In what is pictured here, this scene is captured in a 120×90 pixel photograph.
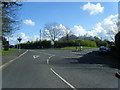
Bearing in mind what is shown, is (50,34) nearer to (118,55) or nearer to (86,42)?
(86,42)

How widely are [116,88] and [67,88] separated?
205 cm

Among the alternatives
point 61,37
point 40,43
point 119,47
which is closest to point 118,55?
point 119,47

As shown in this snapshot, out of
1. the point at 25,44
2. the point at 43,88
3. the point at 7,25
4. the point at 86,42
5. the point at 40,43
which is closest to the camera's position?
the point at 43,88

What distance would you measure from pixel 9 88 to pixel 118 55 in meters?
25.5

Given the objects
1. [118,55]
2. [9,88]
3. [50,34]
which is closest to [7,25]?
[118,55]

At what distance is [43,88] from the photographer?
29.2ft

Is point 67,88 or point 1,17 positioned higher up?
point 1,17

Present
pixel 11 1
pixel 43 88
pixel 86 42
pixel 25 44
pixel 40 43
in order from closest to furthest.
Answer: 1. pixel 43 88
2. pixel 11 1
3. pixel 86 42
4. pixel 40 43
5. pixel 25 44

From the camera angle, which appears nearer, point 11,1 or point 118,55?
point 11,1

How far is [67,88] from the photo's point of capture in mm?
9016

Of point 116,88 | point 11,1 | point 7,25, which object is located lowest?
point 116,88

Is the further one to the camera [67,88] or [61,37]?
[61,37]

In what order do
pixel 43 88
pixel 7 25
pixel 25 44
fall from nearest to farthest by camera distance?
pixel 43 88
pixel 7 25
pixel 25 44

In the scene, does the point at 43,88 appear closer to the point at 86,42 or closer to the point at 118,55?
the point at 118,55
